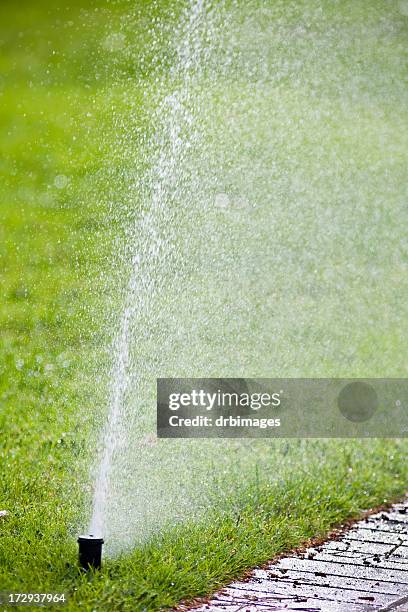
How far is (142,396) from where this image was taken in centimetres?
596

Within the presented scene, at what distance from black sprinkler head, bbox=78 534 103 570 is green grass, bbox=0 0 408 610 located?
0.04 metres

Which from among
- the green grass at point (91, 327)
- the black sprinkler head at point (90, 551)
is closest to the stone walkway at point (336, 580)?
the green grass at point (91, 327)

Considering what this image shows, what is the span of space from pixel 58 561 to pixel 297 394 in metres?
2.64

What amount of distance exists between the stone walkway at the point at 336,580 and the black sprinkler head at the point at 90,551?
1.15 feet

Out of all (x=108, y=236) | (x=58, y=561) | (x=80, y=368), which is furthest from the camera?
(x=108, y=236)

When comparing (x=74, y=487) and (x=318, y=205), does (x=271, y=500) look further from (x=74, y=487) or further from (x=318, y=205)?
(x=318, y=205)

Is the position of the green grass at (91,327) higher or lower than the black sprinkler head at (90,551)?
higher

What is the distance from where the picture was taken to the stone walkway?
11.6ft

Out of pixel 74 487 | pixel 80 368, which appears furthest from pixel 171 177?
pixel 74 487

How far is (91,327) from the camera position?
7.39 meters

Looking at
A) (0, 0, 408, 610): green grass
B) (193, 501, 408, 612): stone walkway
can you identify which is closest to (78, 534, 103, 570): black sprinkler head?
(0, 0, 408, 610): green grass

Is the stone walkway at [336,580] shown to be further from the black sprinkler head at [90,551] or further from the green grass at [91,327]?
the black sprinkler head at [90,551]

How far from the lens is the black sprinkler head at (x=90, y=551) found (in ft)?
11.5

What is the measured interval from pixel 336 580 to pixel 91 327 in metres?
3.85
